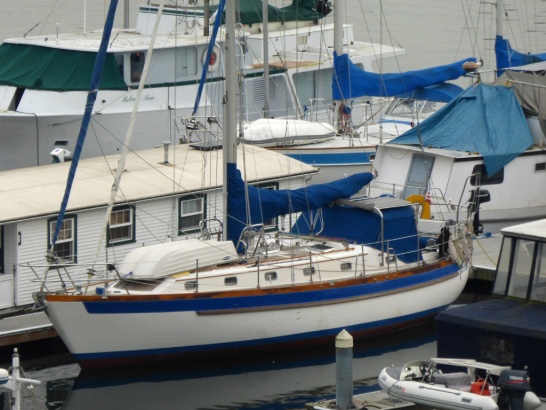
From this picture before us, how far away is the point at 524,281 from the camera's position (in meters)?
19.7

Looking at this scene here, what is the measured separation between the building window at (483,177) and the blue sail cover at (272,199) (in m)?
5.32

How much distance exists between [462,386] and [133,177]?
9804 mm

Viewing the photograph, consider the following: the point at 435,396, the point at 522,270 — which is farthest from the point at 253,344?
the point at 435,396

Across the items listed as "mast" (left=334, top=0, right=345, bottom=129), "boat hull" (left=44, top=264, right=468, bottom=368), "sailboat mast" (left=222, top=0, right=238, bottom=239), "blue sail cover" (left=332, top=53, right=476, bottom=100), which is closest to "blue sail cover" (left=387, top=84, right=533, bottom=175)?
"blue sail cover" (left=332, top=53, right=476, bottom=100)

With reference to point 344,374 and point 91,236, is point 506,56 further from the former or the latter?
point 344,374

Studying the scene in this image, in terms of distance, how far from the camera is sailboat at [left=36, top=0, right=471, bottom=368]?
22.0 m

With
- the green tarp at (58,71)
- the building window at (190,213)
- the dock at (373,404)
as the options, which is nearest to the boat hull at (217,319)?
the building window at (190,213)

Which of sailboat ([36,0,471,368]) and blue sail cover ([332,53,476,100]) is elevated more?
blue sail cover ([332,53,476,100])

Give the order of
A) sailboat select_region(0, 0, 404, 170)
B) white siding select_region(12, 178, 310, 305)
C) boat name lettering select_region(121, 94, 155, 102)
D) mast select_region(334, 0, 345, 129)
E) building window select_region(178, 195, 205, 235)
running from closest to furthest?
1. white siding select_region(12, 178, 310, 305)
2. building window select_region(178, 195, 205, 235)
3. sailboat select_region(0, 0, 404, 170)
4. mast select_region(334, 0, 345, 129)
5. boat name lettering select_region(121, 94, 155, 102)

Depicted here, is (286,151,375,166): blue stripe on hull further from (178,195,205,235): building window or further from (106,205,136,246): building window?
(106,205,136,246): building window

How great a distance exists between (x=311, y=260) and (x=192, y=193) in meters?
3.40

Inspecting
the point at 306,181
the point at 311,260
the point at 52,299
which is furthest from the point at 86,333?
the point at 306,181

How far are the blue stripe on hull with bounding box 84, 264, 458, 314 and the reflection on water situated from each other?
1.10 m

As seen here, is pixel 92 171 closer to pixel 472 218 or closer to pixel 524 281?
pixel 472 218
